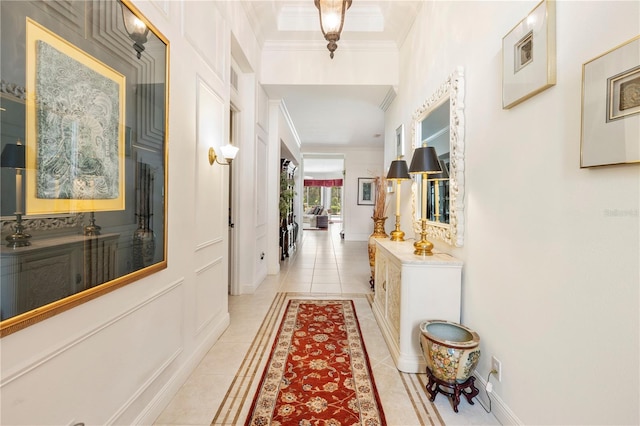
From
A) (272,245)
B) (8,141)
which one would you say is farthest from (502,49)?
(272,245)

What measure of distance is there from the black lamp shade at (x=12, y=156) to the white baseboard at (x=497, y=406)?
97.4 inches

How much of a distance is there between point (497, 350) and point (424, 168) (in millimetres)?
1312

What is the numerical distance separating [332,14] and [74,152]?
2.10 meters

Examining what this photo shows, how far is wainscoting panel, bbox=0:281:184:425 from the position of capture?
971mm

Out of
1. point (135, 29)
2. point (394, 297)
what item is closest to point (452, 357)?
point (394, 297)

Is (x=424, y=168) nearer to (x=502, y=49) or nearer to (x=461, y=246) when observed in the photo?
(x=461, y=246)

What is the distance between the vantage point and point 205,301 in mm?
2393

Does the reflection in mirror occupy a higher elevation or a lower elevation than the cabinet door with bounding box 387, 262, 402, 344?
higher

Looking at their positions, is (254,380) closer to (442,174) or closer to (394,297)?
(394,297)

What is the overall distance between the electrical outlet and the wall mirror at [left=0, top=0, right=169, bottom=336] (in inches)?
82.5

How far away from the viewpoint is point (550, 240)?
131cm

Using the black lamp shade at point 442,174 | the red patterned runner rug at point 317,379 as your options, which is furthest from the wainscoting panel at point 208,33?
the red patterned runner rug at point 317,379

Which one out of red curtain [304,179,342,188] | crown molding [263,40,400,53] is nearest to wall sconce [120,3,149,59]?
crown molding [263,40,400,53]

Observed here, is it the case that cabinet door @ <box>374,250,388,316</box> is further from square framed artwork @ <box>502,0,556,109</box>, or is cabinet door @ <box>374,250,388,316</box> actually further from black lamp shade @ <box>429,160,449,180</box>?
square framed artwork @ <box>502,0,556,109</box>
